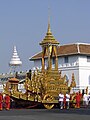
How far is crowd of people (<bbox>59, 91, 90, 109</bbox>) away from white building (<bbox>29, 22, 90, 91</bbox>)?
19.9 m

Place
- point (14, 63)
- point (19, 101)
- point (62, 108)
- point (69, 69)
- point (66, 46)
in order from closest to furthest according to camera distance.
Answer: point (62, 108)
point (19, 101)
point (69, 69)
point (66, 46)
point (14, 63)

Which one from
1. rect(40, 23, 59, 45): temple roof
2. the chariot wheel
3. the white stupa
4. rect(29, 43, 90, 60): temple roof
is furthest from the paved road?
the white stupa

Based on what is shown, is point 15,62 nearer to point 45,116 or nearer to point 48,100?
point 48,100

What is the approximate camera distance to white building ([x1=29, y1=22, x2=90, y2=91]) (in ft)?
167

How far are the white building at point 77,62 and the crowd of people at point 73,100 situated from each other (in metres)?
19.9

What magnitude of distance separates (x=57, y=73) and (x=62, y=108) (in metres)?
2.94

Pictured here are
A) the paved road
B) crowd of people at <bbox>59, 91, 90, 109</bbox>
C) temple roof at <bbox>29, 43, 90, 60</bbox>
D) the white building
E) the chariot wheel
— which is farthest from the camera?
temple roof at <bbox>29, 43, 90, 60</bbox>

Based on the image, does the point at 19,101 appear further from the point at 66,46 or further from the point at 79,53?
the point at 66,46

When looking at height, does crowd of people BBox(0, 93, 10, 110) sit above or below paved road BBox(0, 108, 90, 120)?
above

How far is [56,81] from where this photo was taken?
27969 millimetres

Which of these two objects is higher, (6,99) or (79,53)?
(79,53)

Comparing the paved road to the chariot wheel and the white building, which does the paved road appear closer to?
the chariot wheel

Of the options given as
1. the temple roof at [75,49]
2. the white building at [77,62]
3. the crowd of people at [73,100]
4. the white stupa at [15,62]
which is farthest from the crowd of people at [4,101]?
the white stupa at [15,62]

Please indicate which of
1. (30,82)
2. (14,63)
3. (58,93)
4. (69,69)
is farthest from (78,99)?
(14,63)
